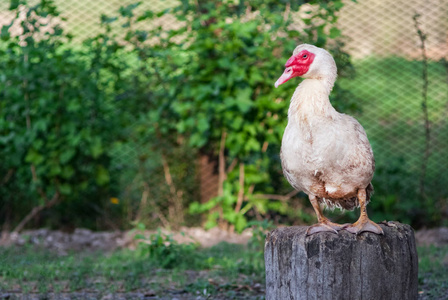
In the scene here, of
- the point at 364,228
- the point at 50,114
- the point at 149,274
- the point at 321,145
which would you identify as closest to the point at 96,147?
the point at 50,114

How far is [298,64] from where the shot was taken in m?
3.20

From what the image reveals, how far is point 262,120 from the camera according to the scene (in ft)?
20.6

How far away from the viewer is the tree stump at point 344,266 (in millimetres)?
2980

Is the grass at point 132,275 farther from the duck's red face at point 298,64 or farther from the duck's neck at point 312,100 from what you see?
the duck's red face at point 298,64

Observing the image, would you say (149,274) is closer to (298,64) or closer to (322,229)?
(322,229)

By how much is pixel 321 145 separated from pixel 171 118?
12.2ft

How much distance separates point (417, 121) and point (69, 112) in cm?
514

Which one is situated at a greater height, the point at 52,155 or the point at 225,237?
the point at 52,155

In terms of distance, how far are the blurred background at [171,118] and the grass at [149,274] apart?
1046 mm

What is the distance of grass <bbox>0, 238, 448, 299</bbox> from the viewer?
4.44m

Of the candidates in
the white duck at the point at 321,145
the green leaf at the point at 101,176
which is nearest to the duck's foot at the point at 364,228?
the white duck at the point at 321,145

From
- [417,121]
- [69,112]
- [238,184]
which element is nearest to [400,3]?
[417,121]

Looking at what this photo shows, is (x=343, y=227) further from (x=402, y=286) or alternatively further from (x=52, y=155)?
(x=52, y=155)

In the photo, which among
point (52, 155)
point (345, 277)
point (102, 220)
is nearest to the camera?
point (345, 277)
